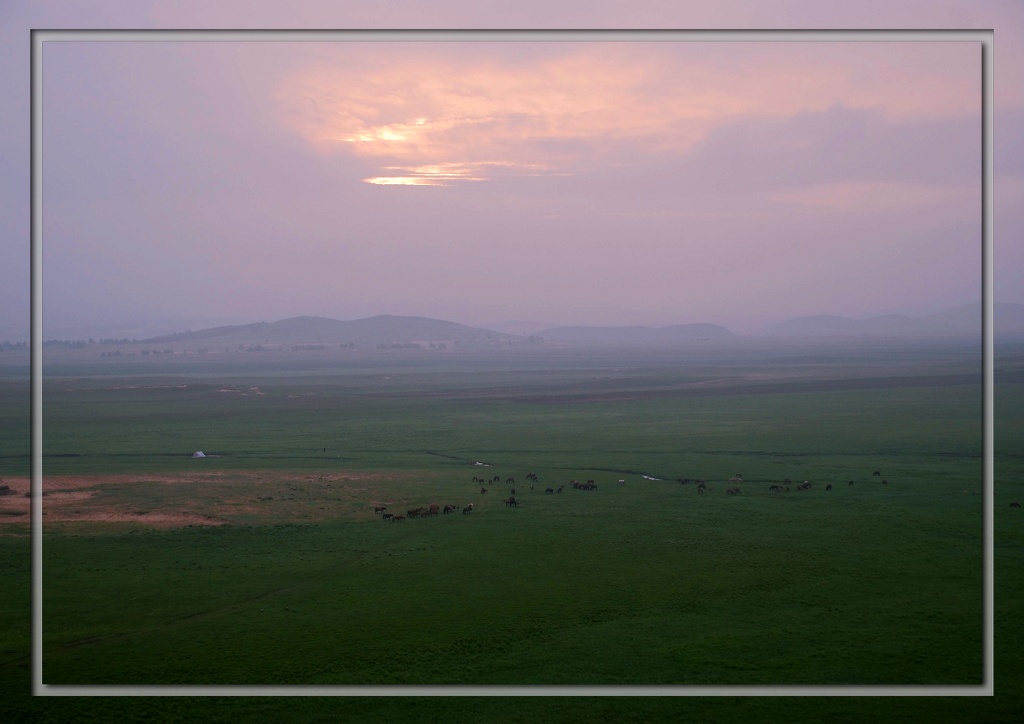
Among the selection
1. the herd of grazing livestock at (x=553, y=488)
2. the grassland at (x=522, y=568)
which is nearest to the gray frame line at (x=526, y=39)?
the grassland at (x=522, y=568)

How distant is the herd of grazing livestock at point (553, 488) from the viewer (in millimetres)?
21500

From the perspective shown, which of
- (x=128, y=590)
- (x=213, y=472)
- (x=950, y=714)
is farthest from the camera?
(x=213, y=472)

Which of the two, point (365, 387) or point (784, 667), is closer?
point (784, 667)

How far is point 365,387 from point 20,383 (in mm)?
27479

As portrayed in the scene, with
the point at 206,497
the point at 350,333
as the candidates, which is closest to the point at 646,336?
the point at 350,333

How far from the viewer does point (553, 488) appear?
1000 inches

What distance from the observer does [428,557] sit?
673 inches

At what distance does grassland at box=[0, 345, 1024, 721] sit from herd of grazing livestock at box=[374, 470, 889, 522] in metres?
0.38

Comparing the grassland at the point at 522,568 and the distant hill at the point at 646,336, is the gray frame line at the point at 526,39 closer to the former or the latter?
the grassland at the point at 522,568

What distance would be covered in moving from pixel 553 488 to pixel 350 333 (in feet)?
410

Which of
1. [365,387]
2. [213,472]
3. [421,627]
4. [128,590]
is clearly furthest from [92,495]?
[365,387]

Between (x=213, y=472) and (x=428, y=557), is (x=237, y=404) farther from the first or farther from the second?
(x=428, y=557)

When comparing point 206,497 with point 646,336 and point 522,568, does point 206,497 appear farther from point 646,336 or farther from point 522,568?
point 646,336

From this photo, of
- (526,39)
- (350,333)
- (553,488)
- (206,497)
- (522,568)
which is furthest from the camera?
(350,333)
